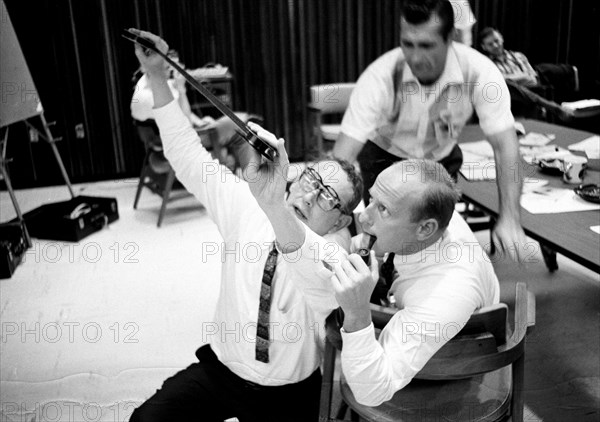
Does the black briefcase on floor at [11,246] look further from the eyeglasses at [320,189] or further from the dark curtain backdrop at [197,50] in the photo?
the eyeglasses at [320,189]

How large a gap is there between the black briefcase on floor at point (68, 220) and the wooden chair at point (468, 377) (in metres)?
2.71

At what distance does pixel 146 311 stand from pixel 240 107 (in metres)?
2.80

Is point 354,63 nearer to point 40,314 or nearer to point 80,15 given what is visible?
point 80,15

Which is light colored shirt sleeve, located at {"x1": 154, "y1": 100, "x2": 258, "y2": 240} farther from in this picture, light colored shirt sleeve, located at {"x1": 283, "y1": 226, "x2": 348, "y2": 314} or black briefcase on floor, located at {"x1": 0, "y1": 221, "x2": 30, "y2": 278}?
black briefcase on floor, located at {"x1": 0, "y1": 221, "x2": 30, "y2": 278}

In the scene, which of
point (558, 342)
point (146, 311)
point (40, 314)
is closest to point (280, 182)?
point (558, 342)

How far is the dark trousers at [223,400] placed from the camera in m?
1.50

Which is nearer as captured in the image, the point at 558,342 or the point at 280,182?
the point at 280,182

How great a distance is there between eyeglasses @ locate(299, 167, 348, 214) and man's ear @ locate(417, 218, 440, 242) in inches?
8.0

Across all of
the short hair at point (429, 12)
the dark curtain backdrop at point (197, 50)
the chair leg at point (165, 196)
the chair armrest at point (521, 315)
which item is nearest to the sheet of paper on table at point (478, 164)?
the short hair at point (429, 12)

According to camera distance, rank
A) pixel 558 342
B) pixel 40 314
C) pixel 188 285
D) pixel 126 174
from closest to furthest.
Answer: pixel 558 342, pixel 40 314, pixel 188 285, pixel 126 174

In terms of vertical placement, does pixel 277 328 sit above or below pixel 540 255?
above

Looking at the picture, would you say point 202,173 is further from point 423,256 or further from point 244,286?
point 423,256

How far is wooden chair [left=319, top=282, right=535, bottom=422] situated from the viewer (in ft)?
3.98

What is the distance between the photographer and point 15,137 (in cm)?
493
